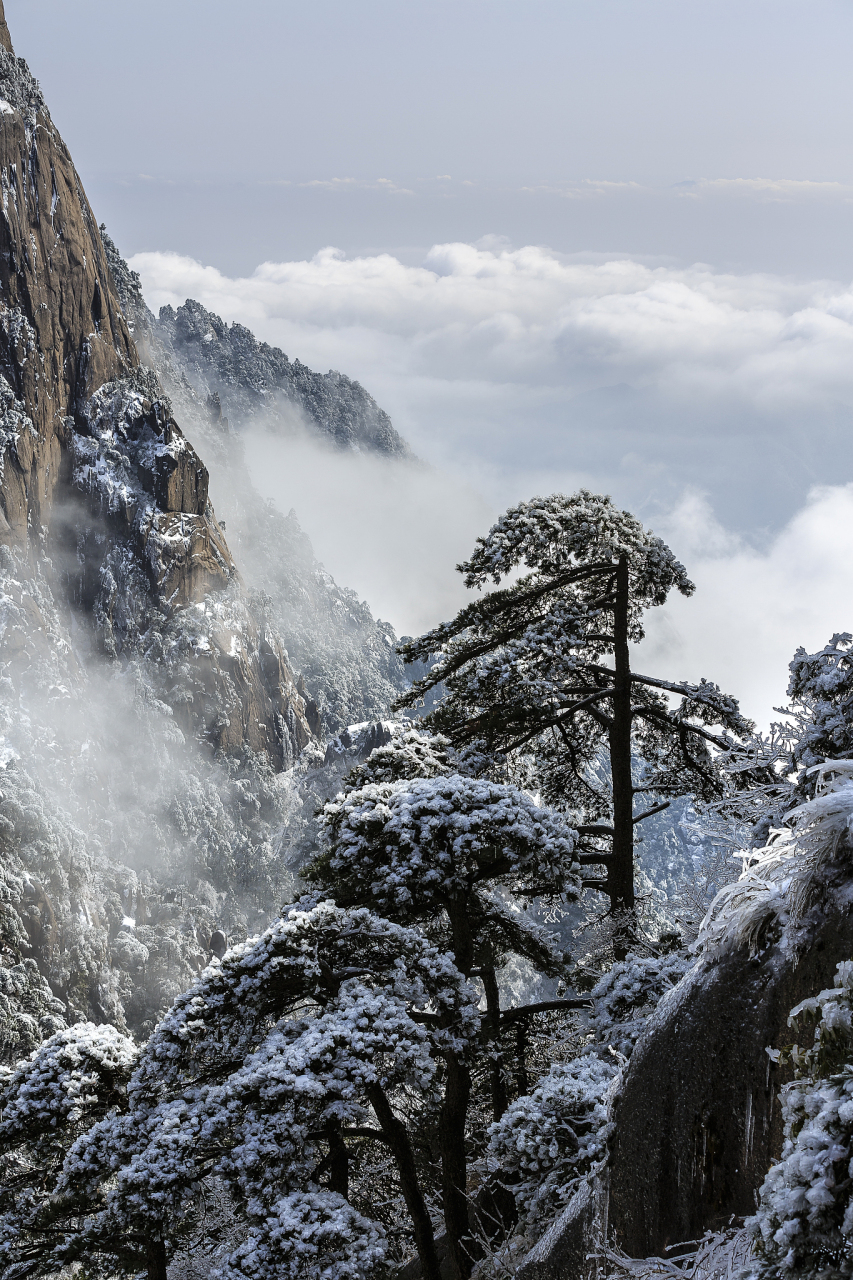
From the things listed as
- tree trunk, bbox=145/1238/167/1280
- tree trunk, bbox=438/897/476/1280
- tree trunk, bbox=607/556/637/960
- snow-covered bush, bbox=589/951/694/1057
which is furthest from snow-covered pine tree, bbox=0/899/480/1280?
tree trunk, bbox=607/556/637/960

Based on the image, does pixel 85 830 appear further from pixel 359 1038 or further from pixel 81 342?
pixel 359 1038

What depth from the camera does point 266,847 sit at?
155375mm

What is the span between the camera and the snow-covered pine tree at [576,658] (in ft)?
39.6

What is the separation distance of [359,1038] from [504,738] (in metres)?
6.07

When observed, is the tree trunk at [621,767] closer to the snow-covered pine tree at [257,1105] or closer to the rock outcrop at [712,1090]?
the snow-covered pine tree at [257,1105]

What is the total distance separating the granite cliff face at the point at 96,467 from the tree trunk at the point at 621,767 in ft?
440

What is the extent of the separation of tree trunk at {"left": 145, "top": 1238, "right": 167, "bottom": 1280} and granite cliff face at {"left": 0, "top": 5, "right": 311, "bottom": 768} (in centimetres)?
13600

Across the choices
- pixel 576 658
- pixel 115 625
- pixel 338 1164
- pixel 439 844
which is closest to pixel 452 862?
pixel 439 844

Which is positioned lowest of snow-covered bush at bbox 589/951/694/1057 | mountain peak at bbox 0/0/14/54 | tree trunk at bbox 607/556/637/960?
snow-covered bush at bbox 589/951/694/1057

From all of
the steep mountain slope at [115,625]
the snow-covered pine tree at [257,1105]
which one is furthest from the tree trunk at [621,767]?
the steep mountain slope at [115,625]

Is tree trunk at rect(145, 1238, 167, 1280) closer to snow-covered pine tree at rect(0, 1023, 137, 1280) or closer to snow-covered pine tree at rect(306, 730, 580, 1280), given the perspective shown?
snow-covered pine tree at rect(0, 1023, 137, 1280)

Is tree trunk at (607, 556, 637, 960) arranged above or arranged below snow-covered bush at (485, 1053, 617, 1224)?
above

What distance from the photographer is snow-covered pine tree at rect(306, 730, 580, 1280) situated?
28.1 feet

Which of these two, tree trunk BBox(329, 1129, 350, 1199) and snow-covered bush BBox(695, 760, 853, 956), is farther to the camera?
tree trunk BBox(329, 1129, 350, 1199)
